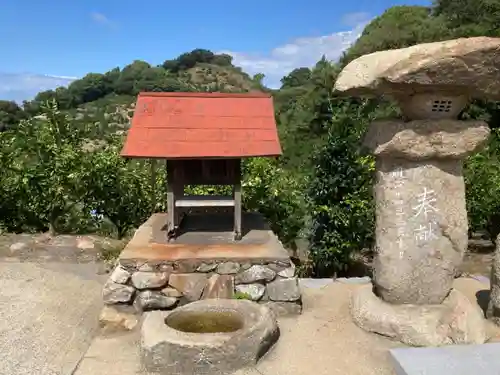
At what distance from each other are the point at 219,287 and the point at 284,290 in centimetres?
75

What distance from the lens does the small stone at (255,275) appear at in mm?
5281

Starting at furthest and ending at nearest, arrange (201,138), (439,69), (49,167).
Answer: (49,167), (201,138), (439,69)

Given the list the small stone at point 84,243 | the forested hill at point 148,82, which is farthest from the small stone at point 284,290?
the forested hill at point 148,82

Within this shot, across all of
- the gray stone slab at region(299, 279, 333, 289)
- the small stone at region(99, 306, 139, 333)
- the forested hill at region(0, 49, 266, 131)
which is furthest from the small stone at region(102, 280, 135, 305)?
the forested hill at region(0, 49, 266, 131)

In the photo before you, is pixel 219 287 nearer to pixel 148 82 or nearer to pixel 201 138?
pixel 201 138

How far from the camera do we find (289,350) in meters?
4.59

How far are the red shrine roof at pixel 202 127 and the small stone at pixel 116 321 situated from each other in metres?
1.82

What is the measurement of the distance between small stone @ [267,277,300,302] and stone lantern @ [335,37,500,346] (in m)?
0.77

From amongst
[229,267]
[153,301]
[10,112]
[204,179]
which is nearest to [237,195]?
[204,179]

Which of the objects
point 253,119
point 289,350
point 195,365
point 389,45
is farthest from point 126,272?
point 389,45

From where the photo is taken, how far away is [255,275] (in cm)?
528

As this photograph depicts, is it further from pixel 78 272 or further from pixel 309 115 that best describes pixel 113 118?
pixel 78 272

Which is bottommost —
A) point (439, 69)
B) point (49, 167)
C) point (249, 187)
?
point (249, 187)

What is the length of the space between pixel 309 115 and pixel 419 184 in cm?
1530
